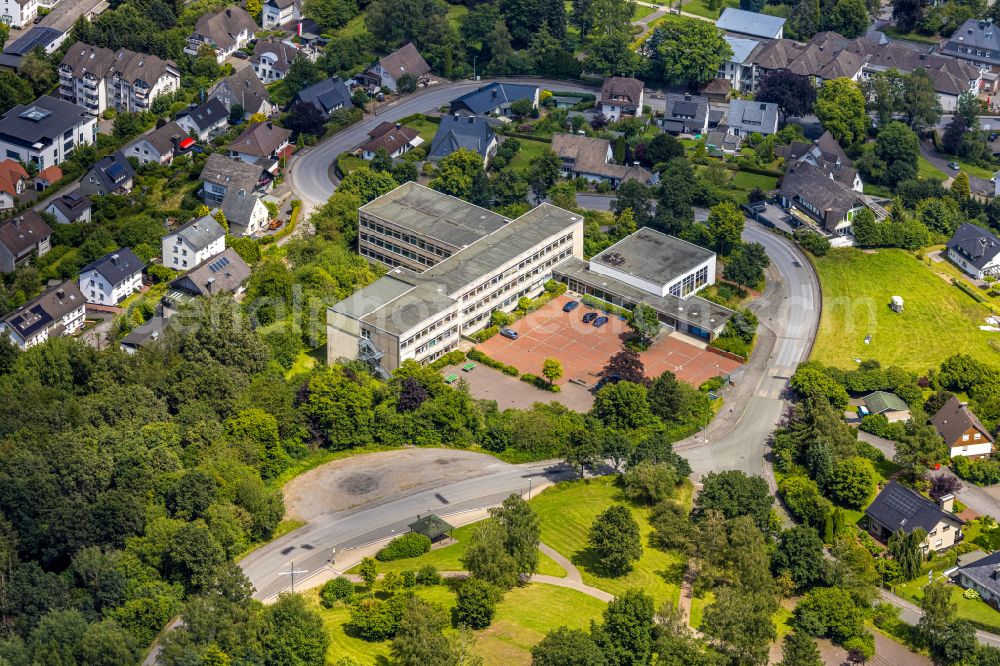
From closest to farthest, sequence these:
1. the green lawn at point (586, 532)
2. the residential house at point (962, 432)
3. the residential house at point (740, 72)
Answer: the green lawn at point (586, 532), the residential house at point (962, 432), the residential house at point (740, 72)

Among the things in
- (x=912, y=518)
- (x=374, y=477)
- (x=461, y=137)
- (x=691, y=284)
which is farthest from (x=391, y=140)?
(x=912, y=518)

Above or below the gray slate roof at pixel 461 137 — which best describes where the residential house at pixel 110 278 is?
below

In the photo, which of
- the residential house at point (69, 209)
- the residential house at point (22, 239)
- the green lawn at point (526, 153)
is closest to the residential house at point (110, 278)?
the residential house at point (22, 239)

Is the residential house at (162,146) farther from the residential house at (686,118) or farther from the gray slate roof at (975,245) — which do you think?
the gray slate roof at (975,245)

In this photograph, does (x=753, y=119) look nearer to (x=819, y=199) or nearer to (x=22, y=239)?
(x=819, y=199)

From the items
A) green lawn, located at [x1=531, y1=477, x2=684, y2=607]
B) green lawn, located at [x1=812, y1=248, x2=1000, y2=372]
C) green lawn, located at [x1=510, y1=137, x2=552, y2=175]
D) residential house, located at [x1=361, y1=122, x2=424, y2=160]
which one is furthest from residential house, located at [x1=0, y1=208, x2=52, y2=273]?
green lawn, located at [x1=812, y1=248, x2=1000, y2=372]

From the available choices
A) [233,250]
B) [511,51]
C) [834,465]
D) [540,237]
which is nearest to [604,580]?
[834,465]
